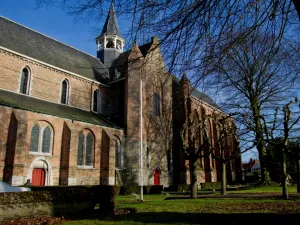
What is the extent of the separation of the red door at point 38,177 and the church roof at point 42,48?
8.57 meters

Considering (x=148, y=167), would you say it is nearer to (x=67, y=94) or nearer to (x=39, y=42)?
(x=67, y=94)

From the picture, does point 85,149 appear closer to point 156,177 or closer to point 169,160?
point 156,177

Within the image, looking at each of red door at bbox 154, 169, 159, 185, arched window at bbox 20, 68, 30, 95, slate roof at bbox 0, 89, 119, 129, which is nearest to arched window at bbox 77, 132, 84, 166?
slate roof at bbox 0, 89, 119, 129

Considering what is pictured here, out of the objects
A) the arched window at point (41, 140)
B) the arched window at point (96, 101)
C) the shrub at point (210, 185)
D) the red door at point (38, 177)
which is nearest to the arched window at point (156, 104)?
the arched window at point (96, 101)

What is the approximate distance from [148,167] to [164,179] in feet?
9.69

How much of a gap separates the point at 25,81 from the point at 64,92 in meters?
3.94

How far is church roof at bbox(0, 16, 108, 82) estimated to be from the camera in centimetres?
2355

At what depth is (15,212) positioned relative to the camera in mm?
8641

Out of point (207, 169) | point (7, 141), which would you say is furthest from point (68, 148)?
point (207, 169)

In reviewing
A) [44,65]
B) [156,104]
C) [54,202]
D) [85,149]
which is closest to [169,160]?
[156,104]

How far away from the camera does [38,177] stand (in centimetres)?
2009

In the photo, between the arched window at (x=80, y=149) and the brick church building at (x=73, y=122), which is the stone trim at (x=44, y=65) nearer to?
the brick church building at (x=73, y=122)

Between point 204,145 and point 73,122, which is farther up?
point 73,122

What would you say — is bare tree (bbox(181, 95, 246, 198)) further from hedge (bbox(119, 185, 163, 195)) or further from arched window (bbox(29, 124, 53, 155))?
arched window (bbox(29, 124, 53, 155))
